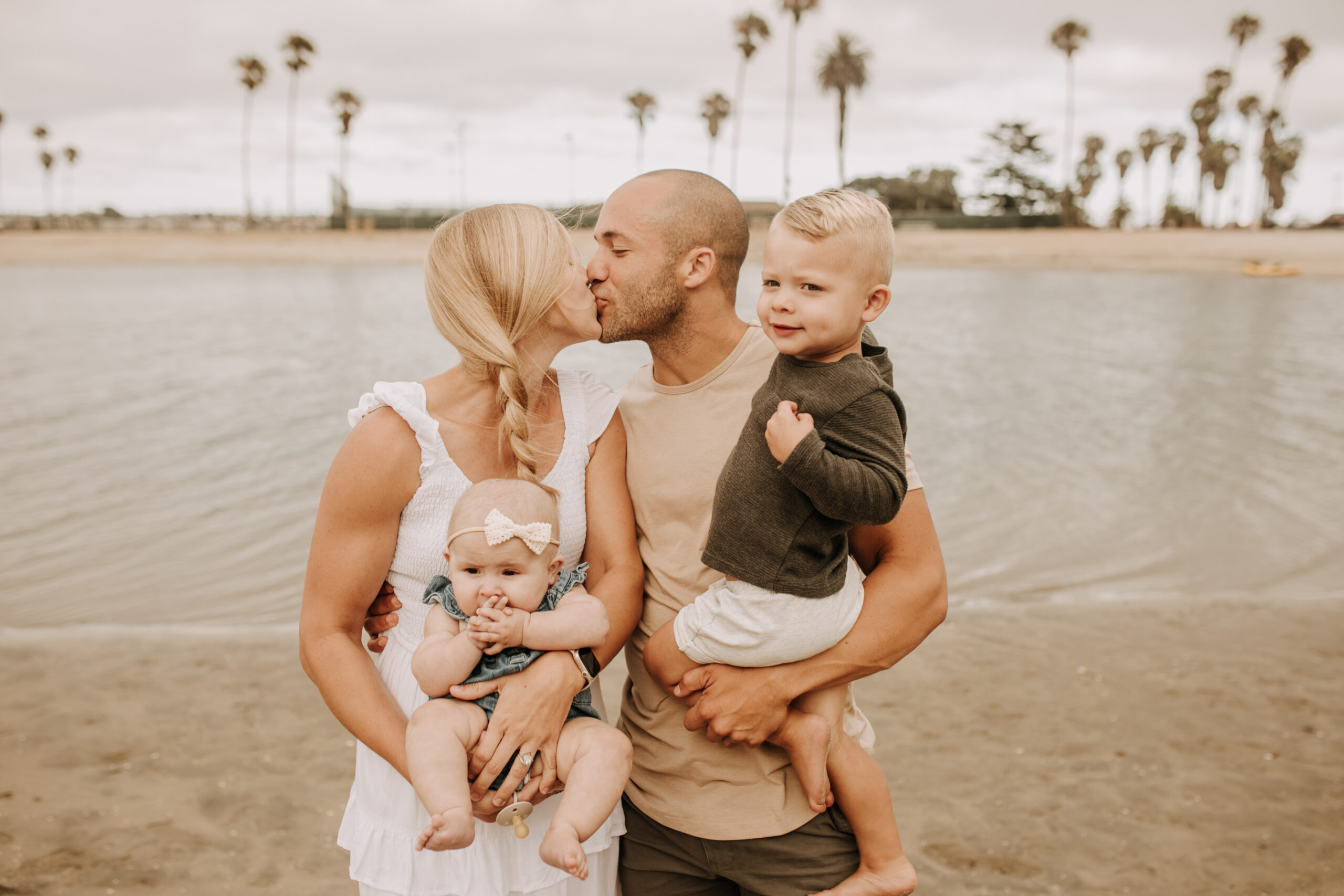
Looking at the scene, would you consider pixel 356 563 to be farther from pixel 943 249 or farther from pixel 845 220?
pixel 943 249

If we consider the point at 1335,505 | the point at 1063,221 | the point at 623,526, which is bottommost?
the point at 1335,505

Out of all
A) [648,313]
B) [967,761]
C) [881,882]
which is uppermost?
[648,313]

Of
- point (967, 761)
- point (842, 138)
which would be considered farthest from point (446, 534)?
point (842, 138)

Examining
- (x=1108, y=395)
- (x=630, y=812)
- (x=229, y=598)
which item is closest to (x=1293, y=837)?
(x=630, y=812)

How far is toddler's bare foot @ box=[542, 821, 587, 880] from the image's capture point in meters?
2.00

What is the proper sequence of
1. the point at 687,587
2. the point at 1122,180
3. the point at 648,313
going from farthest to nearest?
the point at 1122,180, the point at 648,313, the point at 687,587

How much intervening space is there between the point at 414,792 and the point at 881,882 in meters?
1.17

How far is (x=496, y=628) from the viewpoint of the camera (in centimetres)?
213

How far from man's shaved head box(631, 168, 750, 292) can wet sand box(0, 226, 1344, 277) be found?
160ft

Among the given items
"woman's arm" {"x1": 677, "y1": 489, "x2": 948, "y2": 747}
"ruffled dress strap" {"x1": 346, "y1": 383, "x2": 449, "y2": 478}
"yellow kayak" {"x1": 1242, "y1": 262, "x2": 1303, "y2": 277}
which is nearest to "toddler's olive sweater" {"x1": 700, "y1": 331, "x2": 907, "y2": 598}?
"woman's arm" {"x1": 677, "y1": 489, "x2": 948, "y2": 747}

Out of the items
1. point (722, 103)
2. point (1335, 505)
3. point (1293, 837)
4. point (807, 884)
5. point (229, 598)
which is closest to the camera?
point (807, 884)

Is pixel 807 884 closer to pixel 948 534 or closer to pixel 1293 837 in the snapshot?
pixel 1293 837

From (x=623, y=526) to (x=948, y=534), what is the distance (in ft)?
24.1

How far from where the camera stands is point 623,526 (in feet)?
8.19
